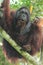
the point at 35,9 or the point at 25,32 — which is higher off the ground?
the point at 35,9

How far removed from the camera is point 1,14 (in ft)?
10.3

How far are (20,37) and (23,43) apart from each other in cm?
8

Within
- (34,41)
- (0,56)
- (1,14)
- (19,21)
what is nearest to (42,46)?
(34,41)

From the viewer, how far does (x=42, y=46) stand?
338 centimetres

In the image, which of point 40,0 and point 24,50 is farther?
point 40,0

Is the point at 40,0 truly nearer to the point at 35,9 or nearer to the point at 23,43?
the point at 35,9

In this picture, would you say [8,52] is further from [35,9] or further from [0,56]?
[0,56]

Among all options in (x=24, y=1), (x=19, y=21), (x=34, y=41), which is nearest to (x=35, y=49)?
(x=34, y=41)

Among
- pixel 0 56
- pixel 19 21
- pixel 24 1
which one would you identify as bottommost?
pixel 0 56

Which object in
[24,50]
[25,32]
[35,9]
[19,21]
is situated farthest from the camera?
[35,9]

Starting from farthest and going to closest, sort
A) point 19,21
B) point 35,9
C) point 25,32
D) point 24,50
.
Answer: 1. point 35,9
2. point 25,32
3. point 19,21
4. point 24,50

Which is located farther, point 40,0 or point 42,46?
point 40,0

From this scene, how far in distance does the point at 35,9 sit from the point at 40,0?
0.18 m

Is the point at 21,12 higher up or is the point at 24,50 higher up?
the point at 21,12
